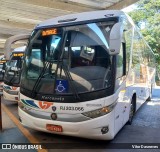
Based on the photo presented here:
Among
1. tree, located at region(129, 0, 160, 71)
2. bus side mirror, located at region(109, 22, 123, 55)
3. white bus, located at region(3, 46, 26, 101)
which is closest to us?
bus side mirror, located at region(109, 22, 123, 55)

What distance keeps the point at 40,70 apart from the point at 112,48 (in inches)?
65.1

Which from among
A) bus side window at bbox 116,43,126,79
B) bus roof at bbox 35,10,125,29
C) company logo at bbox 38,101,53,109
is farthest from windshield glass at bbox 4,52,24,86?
bus side window at bbox 116,43,126,79

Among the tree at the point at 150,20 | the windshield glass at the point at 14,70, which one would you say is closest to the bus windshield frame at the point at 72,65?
the windshield glass at the point at 14,70

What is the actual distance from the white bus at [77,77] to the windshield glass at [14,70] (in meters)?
3.97

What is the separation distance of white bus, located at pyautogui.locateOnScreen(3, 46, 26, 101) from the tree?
1483 centimetres

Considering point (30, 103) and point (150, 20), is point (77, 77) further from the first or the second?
point (150, 20)

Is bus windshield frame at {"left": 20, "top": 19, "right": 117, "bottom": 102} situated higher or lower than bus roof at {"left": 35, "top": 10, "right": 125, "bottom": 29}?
lower

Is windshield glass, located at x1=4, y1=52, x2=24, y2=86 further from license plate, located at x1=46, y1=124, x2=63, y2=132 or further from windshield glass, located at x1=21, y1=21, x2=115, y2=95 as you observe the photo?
license plate, located at x1=46, y1=124, x2=63, y2=132

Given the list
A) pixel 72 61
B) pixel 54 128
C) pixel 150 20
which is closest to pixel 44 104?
pixel 54 128

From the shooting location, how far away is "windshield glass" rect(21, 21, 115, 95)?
4.42m

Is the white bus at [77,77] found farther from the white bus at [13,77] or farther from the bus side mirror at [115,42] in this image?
the white bus at [13,77]

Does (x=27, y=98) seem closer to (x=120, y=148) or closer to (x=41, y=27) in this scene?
(x=41, y=27)

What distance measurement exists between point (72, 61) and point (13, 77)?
16.6 feet

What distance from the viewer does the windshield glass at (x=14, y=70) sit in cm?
897
